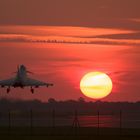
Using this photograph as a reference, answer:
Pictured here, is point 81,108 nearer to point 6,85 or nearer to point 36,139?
point 6,85

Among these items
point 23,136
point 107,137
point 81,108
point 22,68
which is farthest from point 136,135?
point 81,108

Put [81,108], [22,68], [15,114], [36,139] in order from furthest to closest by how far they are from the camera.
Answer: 1. [81,108]
2. [15,114]
3. [22,68]
4. [36,139]

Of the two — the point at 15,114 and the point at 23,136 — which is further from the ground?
the point at 15,114

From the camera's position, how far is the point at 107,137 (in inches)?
2689

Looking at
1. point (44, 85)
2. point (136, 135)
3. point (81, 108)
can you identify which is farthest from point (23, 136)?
point (81, 108)

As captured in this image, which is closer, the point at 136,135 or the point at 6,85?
the point at 136,135

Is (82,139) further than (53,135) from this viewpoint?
No

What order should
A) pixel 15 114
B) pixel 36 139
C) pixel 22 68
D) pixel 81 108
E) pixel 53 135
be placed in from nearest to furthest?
pixel 36 139 < pixel 53 135 < pixel 22 68 < pixel 15 114 < pixel 81 108

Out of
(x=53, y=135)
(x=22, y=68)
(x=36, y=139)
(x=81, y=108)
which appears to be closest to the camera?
(x=36, y=139)

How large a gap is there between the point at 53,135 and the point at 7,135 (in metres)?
4.30

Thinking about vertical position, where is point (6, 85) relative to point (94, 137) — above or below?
above

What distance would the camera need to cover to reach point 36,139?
6544 cm

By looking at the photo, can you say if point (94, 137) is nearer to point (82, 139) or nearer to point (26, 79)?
point (82, 139)

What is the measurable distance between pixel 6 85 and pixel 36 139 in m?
42.7
